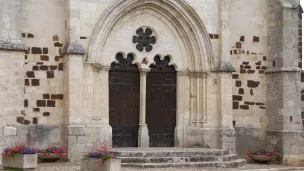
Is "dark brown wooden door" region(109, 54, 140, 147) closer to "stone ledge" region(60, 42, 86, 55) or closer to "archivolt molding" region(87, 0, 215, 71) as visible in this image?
"archivolt molding" region(87, 0, 215, 71)

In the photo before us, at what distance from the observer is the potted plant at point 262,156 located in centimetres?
1780

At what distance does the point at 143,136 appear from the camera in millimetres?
17578

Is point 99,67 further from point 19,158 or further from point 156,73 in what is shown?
point 19,158

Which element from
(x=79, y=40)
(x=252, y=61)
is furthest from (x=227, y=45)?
(x=79, y=40)

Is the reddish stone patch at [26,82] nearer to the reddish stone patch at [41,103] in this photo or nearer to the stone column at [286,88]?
the reddish stone patch at [41,103]

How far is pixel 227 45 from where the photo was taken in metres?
18.0

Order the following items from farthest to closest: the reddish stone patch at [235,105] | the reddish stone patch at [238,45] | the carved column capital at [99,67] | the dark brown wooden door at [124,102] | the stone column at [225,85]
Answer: the reddish stone patch at [238,45] → the reddish stone patch at [235,105] → the stone column at [225,85] → the dark brown wooden door at [124,102] → the carved column capital at [99,67]

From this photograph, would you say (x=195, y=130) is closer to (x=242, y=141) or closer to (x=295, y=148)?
(x=242, y=141)

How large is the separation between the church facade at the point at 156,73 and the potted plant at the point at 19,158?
1211 mm

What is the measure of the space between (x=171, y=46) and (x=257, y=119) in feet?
11.2

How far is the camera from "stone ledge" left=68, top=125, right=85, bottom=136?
15.9m

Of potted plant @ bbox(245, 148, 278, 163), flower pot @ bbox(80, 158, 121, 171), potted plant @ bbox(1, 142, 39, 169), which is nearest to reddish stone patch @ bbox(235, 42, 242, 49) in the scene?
potted plant @ bbox(245, 148, 278, 163)

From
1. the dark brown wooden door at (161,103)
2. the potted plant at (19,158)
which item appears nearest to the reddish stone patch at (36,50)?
the potted plant at (19,158)

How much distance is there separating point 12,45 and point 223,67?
5.97m
